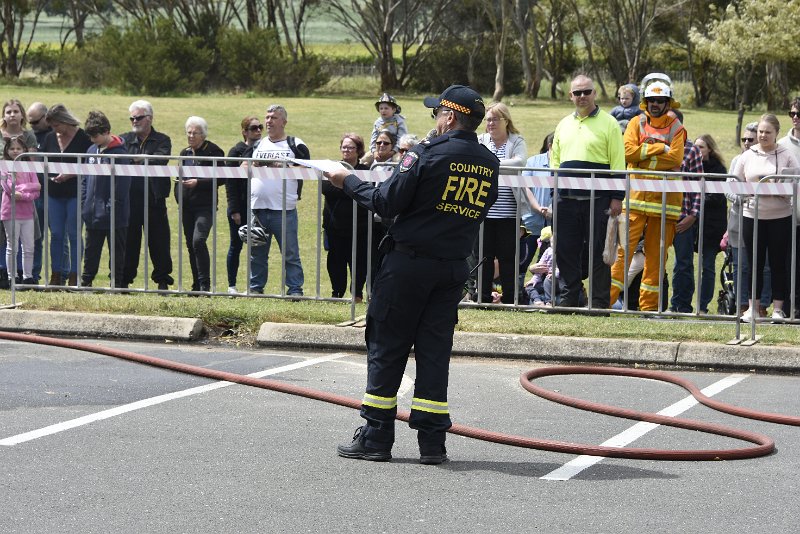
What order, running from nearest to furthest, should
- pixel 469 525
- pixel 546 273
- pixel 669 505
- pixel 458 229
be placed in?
pixel 469 525
pixel 669 505
pixel 458 229
pixel 546 273

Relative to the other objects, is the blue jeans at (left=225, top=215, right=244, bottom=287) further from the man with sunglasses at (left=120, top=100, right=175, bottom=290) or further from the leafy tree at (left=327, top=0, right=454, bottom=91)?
the leafy tree at (left=327, top=0, right=454, bottom=91)

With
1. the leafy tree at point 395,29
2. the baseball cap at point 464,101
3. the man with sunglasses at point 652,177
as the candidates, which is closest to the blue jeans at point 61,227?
the man with sunglasses at point 652,177

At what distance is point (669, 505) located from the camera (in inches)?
222

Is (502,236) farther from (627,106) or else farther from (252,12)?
(252,12)

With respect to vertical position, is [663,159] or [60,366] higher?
[663,159]

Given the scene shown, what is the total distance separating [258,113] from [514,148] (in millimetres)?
28364

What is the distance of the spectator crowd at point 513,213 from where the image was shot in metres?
10.5

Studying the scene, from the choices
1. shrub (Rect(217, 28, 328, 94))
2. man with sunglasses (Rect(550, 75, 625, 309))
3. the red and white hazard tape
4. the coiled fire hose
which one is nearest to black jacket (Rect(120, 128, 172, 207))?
the red and white hazard tape

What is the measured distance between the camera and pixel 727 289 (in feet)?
38.3

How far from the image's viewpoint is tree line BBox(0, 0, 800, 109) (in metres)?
53.7

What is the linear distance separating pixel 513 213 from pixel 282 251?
2079mm

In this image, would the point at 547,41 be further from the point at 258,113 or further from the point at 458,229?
the point at 458,229

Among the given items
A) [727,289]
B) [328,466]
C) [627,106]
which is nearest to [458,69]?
[627,106]

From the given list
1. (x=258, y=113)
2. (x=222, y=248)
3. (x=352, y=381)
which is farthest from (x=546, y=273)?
(x=258, y=113)
